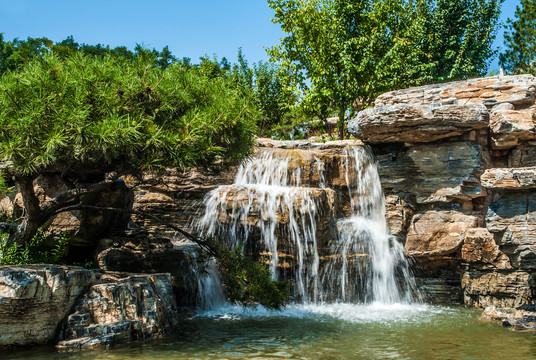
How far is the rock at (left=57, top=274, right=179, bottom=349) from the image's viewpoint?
19.8 feet

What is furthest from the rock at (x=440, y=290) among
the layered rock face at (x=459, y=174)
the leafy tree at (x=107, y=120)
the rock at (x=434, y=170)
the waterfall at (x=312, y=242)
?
the leafy tree at (x=107, y=120)

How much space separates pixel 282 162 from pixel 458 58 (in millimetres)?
13199

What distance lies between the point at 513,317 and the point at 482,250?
7.69 feet

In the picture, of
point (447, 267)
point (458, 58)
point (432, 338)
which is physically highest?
point (458, 58)

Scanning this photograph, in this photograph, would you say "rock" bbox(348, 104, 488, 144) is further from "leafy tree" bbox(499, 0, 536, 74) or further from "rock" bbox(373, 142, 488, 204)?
"leafy tree" bbox(499, 0, 536, 74)

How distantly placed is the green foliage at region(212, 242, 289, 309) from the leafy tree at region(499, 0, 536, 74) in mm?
→ 20485

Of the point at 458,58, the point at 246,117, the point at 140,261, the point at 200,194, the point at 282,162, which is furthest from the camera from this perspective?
the point at 458,58

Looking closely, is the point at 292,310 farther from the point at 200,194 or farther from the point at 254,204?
the point at 200,194

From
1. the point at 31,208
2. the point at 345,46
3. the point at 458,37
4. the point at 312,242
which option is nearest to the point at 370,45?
the point at 345,46

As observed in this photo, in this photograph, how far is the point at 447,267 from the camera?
10.6 m

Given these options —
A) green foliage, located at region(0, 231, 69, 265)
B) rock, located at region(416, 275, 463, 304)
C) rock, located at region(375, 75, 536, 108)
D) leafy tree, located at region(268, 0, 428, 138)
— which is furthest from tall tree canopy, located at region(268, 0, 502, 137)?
green foliage, located at region(0, 231, 69, 265)

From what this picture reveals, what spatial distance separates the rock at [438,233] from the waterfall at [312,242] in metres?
0.46

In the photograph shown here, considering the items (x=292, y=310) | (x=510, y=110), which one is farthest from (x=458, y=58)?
(x=292, y=310)

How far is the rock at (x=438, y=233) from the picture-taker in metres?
10.2
